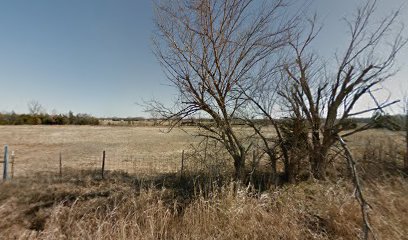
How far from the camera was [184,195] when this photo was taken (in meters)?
6.62

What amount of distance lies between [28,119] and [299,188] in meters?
70.4

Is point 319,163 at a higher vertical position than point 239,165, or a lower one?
lower

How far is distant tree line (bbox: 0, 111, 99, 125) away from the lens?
57562 mm

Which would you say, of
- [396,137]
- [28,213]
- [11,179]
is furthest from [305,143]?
[11,179]

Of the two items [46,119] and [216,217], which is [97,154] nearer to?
[216,217]

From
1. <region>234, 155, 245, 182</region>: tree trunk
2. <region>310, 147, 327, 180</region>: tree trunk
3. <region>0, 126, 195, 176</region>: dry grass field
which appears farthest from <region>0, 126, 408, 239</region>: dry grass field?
<region>0, 126, 195, 176</region>: dry grass field

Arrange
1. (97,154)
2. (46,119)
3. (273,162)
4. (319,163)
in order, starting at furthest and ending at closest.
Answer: (46,119)
(97,154)
(319,163)
(273,162)

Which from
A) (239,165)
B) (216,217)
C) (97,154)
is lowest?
(97,154)

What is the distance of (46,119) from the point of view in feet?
202

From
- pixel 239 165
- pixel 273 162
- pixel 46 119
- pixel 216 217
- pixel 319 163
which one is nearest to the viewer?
pixel 216 217

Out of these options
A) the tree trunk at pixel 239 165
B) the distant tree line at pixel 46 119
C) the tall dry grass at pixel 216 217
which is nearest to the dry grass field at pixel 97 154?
the tree trunk at pixel 239 165

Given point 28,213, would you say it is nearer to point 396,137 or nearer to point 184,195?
point 184,195

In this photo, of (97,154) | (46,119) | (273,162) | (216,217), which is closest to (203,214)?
(216,217)

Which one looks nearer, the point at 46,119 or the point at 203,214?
the point at 203,214
